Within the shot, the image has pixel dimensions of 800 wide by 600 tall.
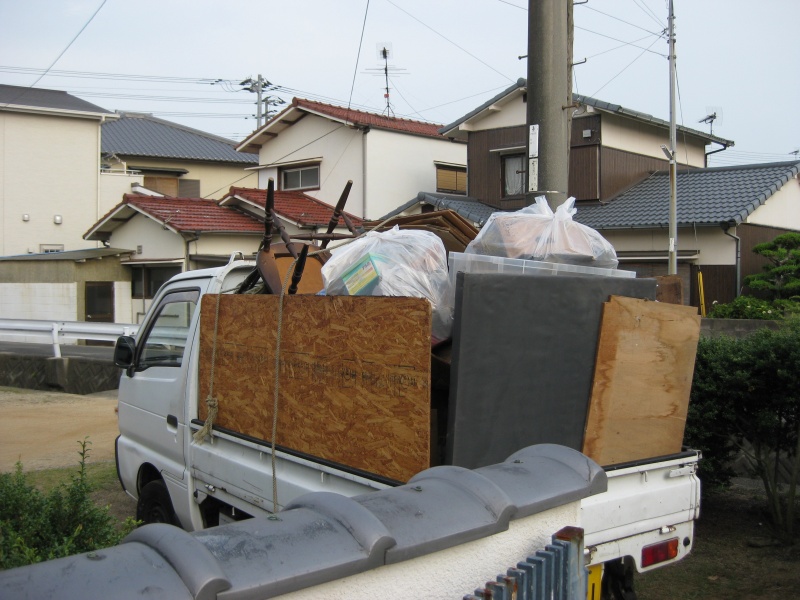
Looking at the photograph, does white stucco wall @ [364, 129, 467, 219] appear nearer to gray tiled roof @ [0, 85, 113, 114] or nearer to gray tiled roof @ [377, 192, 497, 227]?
gray tiled roof @ [377, 192, 497, 227]

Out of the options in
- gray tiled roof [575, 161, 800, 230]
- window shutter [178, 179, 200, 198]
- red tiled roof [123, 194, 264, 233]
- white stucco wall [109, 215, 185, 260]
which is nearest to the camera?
gray tiled roof [575, 161, 800, 230]

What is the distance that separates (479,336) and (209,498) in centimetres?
247

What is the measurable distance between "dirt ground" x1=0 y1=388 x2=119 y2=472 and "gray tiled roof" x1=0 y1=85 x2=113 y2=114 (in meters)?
18.6

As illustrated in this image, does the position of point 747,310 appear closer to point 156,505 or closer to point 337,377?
point 156,505

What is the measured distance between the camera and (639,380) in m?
3.56

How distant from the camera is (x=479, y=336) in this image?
3121 millimetres

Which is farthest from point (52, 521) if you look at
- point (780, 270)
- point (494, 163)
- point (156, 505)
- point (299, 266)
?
point (494, 163)

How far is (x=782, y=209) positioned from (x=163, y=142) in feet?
96.3

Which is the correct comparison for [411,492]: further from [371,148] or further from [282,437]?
[371,148]

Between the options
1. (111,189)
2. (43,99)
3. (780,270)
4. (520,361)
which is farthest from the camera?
(111,189)

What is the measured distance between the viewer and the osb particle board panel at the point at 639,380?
346cm

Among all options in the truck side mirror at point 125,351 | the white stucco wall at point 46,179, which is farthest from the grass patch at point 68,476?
the white stucco wall at point 46,179

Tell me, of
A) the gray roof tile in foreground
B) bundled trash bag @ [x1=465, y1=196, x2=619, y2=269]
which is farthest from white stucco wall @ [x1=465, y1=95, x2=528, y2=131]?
the gray roof tile in foreground

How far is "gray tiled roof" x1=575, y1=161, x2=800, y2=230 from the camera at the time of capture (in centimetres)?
1884
